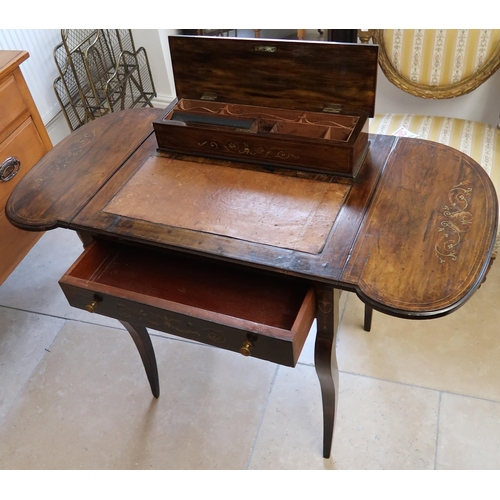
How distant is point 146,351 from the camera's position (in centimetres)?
143

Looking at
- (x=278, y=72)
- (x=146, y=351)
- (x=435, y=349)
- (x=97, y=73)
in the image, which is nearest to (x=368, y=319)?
(x=435, y=349)

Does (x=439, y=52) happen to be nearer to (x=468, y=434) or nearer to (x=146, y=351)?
(x=468, y=434)

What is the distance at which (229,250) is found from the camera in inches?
40.0

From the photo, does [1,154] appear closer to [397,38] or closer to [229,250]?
[229,250]

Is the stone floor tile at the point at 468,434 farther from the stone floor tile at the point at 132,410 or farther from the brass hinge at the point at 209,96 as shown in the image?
the brass hinge at the point at 209,96

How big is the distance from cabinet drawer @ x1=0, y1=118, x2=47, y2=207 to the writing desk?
318 millimetres

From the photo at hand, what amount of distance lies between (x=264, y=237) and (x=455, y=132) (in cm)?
90

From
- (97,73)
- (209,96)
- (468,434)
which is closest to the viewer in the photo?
(209,96)

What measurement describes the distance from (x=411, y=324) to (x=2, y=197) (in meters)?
1.31

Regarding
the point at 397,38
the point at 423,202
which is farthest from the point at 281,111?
the point at 397,38

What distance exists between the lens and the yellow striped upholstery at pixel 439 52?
158 centimetres

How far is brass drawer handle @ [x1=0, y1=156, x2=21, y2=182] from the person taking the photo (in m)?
1.53

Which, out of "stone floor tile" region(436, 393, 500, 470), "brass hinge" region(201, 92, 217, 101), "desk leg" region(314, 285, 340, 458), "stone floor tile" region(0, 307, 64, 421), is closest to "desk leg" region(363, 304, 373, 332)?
"stone floor tile" region(436, 393, 500, 470)

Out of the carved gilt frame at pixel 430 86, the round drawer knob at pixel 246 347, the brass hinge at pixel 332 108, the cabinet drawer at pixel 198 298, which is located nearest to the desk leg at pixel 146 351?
the cabinet drawer at pixel 198 298
